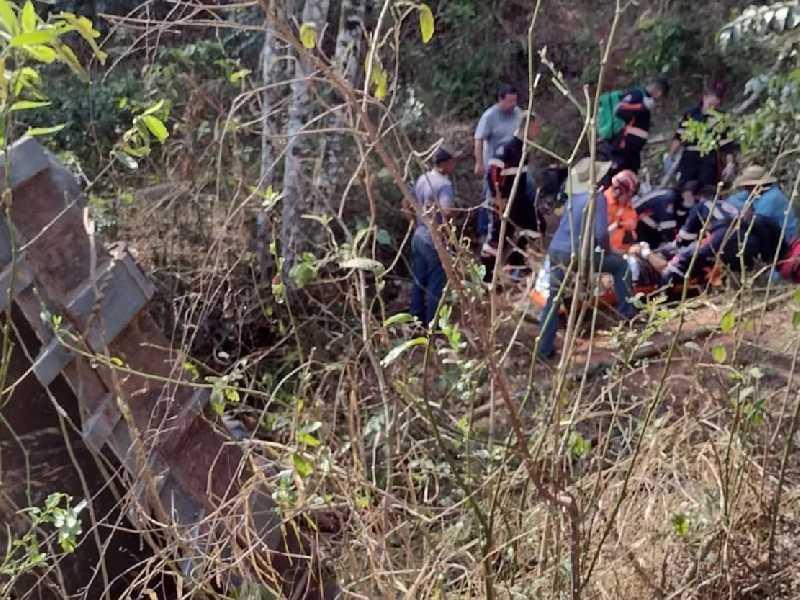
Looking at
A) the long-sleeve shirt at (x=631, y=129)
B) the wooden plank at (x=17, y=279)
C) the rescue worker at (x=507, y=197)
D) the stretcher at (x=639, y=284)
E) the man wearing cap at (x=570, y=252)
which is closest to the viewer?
the wooden plank at (x=17, y=279)

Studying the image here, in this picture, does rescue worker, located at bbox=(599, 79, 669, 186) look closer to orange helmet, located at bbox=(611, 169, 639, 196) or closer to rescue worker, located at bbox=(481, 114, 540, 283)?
rescue worker, located at bbox=(481, 114, 540, 283)

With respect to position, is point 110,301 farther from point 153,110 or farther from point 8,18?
point 8,18

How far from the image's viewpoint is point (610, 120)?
9.14 meters

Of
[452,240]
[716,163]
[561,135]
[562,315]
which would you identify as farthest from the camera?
[561,135]

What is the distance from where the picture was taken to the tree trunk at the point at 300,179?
5.93 meters

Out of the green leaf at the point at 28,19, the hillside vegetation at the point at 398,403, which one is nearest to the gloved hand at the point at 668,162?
the hillside vegetation at the point at 398,403

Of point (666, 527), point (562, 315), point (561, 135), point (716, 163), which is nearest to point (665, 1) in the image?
point (561, 135)

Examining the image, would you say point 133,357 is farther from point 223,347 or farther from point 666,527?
point 223,347

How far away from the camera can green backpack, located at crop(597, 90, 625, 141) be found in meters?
9.11

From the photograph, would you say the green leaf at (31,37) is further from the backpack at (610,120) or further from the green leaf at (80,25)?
the backpack at (610,120)

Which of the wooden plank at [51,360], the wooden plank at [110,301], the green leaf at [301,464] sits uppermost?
the wooden plank at [110,301]

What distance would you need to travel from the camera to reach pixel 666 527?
3.03 meters

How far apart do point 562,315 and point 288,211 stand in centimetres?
206

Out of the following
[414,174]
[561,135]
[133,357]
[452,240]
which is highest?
[452,240]
